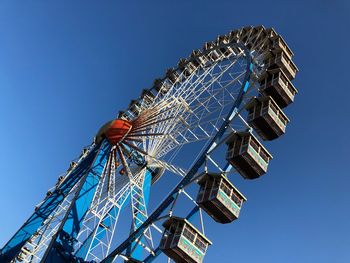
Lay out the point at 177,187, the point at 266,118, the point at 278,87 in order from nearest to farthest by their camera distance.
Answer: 1. the point at 177,187
2. the point at 266,118
3. the point at 278,87

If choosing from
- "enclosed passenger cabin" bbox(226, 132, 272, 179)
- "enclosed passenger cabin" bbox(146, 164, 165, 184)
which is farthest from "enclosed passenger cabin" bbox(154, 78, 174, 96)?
"enclosed passenger cabin" bbox(226, 132, 272, 179)

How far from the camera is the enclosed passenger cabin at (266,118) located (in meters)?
19.8

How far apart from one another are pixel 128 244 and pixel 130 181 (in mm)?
5305

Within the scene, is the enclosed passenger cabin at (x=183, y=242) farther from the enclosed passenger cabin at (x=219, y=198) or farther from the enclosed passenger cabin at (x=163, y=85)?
the enclosed passenger cabin at (x=163, y=85)

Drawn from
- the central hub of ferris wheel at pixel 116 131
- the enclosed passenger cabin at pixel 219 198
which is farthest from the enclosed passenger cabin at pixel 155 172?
the enclosed passenger cabin at pixel 219 198

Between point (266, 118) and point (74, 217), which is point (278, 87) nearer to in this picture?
point (266, 118)

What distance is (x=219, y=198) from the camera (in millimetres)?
17234

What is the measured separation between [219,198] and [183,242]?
6.95 ft

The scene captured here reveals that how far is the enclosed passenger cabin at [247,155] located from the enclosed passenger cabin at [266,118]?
49.5 inches

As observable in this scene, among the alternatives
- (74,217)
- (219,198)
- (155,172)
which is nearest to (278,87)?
(219,198)

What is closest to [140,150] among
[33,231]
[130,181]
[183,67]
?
[130,181]

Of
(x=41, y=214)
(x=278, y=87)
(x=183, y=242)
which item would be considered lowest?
(x=183, y=242)

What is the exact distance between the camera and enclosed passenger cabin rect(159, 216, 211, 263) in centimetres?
1639

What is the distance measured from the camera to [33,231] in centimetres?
2278
